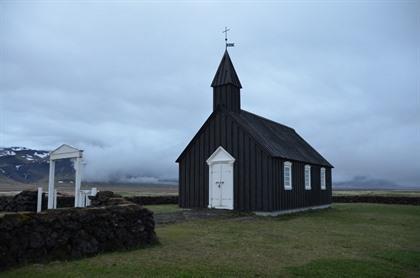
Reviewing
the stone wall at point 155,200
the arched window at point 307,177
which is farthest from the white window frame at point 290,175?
the stone wall at point 155,200

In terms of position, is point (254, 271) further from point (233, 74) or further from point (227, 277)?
point (233, 74)

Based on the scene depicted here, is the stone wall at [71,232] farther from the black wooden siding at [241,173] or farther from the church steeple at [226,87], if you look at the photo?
the church steeple at [226,87]

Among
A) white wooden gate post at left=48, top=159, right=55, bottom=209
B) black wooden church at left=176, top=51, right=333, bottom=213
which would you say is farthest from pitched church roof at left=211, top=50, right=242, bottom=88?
white wooden gate post at left=48, top=159, right=55, bottom=209

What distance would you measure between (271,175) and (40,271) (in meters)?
15.3

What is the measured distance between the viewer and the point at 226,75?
25328 millimetres

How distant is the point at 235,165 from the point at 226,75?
19.4 ft

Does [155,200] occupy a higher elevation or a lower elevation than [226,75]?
lower

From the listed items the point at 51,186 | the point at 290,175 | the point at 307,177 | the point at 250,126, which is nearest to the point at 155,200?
the point at 307,177

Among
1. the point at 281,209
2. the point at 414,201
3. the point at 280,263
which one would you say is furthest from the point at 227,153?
the point at 414,201

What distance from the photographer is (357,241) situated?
1311 cm

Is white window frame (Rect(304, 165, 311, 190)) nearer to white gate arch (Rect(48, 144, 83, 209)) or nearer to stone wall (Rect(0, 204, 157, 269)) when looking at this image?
white gate arch (Rect(48, 144, 83, 209))

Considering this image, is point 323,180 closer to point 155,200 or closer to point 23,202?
point 155,200

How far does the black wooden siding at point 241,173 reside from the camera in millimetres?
22281

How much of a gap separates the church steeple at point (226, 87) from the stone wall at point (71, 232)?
1451 centimetres
